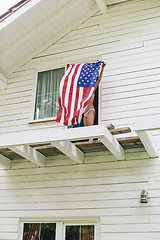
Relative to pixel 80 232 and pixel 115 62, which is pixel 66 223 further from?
pixel 115 62

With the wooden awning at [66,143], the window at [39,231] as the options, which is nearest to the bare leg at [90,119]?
the wooden awning at [66,143]

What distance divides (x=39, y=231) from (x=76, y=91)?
2.51m

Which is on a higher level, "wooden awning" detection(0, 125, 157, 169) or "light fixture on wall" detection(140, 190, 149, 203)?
"wooden awning" detection(0, 125, 157, 169)

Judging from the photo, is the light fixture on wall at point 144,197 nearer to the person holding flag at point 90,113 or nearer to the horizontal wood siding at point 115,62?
the horizontal wood siding at point 115,62

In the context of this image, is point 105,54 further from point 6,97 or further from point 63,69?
point 6,97

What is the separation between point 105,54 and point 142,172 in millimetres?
2475

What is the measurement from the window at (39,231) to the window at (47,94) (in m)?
2.03

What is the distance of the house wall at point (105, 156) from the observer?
18.4 ft

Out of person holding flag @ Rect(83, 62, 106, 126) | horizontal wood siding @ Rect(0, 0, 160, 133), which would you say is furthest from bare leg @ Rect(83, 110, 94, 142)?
horizontal wood siding @ Rect(0, 0, 160, 133)

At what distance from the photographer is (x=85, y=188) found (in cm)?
599

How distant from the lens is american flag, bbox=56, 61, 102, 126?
6.03 m

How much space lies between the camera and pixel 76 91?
6.29 meters

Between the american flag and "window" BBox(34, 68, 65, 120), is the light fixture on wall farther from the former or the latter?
"window" BBox(34, 68, 65, 120)

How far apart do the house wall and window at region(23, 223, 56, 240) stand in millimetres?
150
